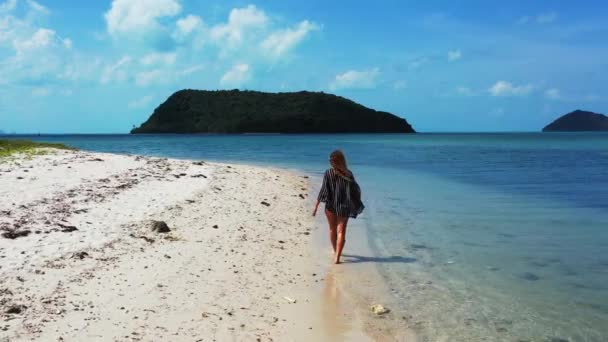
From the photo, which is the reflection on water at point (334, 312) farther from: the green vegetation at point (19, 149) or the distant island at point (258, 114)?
the distant island at point (258, 114)

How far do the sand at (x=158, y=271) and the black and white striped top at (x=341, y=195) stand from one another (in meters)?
1.02

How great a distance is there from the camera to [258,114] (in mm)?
178500

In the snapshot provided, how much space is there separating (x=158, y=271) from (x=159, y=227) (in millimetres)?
2462

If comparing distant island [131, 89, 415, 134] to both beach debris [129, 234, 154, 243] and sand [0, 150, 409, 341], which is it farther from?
beach debris [129, 234, 154, 243]

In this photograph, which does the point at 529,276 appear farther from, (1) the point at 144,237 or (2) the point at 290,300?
(1) the point at 144,237

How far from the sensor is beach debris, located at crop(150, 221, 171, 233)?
9.53 meters

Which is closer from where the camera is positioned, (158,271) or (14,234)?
(158,271)

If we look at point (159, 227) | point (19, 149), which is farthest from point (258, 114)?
point (159, 227)

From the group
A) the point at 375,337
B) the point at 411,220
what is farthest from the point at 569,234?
the point at 375,337

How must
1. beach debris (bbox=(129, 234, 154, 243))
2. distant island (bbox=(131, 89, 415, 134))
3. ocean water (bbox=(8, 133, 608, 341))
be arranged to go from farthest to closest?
1. distant island (bbox=(131, 89, 415, 134))
2. beach debris (bbox=(129, 234, 154, 243))
3. ocean water (bbox=(8, 133, 608, 341))

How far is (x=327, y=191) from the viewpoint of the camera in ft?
29.5

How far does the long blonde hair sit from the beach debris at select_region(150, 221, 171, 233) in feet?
11.6

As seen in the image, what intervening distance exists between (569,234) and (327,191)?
648 centimetres

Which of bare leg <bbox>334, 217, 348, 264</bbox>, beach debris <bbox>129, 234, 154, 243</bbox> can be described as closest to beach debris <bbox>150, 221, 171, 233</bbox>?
beach debris <bbox>129, 234, 154, 243</bbox>
